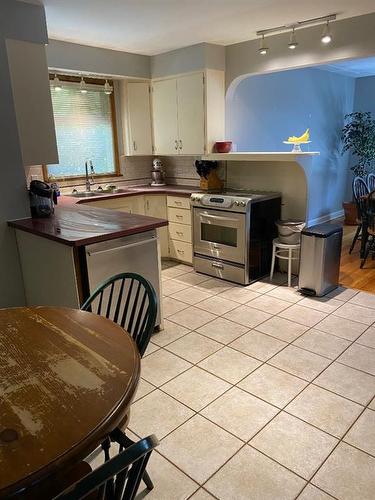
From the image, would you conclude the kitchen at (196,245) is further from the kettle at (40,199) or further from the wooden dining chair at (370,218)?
the wooden dining chair at (370,218)

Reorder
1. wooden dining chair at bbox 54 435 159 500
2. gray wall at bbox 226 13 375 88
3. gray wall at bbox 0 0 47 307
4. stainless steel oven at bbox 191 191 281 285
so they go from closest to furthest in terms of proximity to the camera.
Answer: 1. wooden dining chair at bbox 54 435 159 500
2. gray wall at bbox 0 0 47 307
3. gray wall at bbox 226 13 375 88
4. stainless steel oven at bbox 191 191 281 285

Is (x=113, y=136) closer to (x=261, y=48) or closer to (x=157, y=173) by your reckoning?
(x=157, y=173)

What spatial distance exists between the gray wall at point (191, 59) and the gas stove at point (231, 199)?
56.6 inches

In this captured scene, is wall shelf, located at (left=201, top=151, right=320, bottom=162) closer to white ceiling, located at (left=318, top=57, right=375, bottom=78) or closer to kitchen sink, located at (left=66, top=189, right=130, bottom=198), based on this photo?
kitchen sink, located at (left=66, top=189, right=130, bottom=198)

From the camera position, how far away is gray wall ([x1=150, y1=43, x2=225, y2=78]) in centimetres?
412

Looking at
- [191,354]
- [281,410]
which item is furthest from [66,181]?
[281,410]

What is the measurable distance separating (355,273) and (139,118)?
321 centimetres

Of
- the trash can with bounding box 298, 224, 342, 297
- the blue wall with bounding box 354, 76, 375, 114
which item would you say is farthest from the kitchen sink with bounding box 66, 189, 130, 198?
the blue wall with bounding box 354, 76, 375, 114

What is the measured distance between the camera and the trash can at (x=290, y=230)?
3801 mm

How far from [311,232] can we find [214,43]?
7.74 ft

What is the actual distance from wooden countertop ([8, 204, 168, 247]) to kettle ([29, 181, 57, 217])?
0.25 ft

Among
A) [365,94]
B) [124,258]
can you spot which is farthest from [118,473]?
[365,94]

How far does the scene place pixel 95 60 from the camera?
418 cm

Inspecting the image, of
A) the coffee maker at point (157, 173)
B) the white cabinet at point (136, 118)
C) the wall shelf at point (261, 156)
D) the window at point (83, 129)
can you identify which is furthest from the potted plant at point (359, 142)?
the window at point (83, 129)
